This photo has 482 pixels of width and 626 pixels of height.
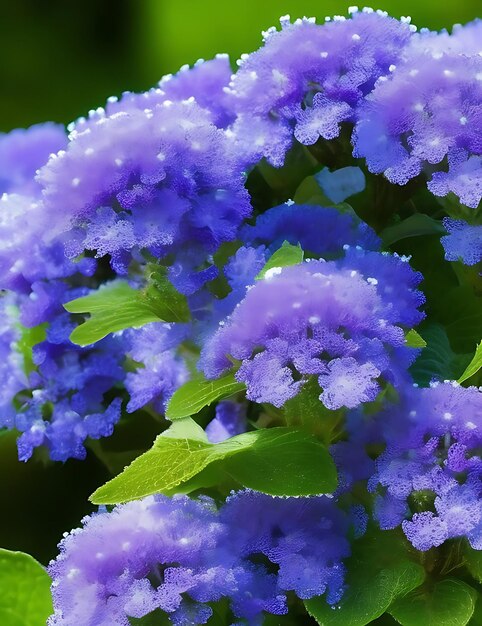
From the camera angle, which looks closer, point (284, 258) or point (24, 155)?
point (284, 258)

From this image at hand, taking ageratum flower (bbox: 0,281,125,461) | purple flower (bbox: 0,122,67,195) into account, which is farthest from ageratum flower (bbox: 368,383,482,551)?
purple flower (bbox: 0,122,67,195)

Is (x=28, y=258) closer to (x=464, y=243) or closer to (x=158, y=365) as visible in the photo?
(x=158, y=365)

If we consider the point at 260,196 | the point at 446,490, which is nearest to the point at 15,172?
the point at 260,196

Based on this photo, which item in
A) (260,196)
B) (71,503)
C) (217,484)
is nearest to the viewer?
(217,484)

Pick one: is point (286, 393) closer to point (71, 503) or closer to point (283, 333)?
point (283, 333)

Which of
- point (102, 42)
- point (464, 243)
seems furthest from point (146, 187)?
point (102, 42)

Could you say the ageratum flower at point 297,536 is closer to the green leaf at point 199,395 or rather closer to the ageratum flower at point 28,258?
the green leaf at point 199,395

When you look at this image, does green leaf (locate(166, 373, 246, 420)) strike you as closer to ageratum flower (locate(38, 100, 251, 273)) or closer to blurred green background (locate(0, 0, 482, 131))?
ageratum flower (locate(38, 100, 251, 273))
